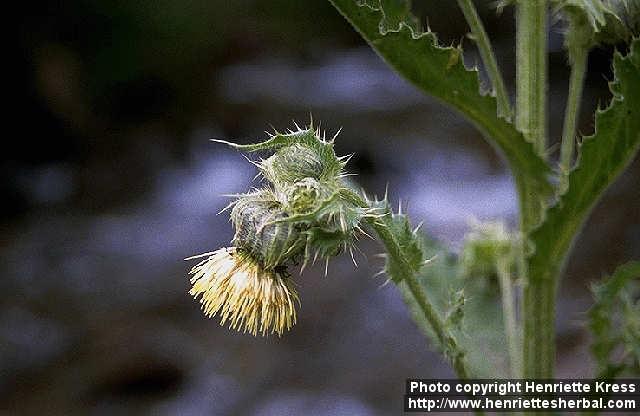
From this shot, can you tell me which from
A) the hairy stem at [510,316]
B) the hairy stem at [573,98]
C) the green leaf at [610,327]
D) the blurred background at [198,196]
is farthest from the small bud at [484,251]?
the blurred background at [198,196]

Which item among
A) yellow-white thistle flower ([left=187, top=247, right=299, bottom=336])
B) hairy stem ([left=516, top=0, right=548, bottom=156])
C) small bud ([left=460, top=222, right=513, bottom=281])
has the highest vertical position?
small bud ([left=460, top=222, right=513, bottom=281])

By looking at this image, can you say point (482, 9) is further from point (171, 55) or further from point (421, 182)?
point (171, 55)

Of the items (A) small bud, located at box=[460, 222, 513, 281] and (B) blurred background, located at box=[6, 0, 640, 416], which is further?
(B) blurred background, located at box=[6, 0, 640, 416]

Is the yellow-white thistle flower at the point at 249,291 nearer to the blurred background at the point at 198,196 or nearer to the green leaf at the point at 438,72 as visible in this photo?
the green leaf at the point at 438,72

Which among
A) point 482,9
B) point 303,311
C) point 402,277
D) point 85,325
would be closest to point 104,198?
point 85,325

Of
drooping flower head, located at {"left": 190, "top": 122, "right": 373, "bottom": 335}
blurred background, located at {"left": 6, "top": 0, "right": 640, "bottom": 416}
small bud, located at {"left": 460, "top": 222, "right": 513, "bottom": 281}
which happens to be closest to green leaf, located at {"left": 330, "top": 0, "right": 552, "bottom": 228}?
drooping flower head, located at {"left": 190, "top": 122, "right": 373, "bottom": 335}

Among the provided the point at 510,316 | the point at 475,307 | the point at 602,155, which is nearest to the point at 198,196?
the point at 475,307

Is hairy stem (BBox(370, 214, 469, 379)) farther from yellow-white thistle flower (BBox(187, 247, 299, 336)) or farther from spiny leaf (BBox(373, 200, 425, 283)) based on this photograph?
yellow-white thistle flower (BBox(187, 247, 299, 336))
